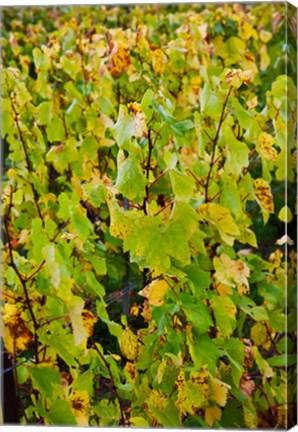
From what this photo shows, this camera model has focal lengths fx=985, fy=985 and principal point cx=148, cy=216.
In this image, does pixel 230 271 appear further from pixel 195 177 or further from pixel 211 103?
pixel 211 103

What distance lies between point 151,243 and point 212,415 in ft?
1.73

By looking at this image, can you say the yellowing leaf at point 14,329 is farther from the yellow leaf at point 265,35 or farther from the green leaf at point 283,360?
the yellow leaf at point 265,35

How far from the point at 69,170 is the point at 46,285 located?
471 millimetres

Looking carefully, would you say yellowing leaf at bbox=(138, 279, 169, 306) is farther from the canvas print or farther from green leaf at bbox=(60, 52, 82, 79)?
green leaf at bbox=(60, 52, 82, 79)

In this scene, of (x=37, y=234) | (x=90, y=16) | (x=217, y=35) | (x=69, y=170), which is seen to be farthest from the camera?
(x=90, y=16)

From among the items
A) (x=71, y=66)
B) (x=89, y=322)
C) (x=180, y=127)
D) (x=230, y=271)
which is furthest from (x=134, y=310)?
(x=71, y=66)

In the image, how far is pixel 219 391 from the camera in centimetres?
189

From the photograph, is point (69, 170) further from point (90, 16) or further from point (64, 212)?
point (90, 16)

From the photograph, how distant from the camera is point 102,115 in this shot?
2.20 m

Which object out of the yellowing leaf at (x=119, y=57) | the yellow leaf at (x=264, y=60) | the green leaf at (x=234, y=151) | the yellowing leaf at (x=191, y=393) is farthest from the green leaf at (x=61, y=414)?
the yellow leaf at (x=264, y=60)

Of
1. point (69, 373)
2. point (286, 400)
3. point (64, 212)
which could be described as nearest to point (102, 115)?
point (64, 212)

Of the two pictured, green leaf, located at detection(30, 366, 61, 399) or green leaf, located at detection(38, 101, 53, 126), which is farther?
green leaf, located at detection(38, 101, 53, 126)

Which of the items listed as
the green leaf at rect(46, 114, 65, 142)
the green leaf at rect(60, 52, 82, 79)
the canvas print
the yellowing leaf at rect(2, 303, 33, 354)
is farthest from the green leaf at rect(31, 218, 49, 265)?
the green leaf at rect(60, 52, 82, 79)

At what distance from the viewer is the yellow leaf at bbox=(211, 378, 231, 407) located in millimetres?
1881
